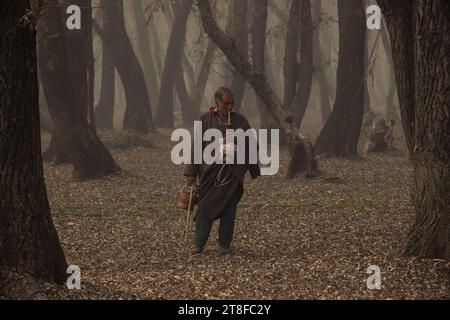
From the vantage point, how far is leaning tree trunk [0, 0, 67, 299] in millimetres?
7137

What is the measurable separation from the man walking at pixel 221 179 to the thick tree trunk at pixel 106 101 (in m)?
20.4

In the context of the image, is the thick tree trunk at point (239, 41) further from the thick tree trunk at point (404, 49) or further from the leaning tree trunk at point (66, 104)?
the thick tree trunk at point (404, 49)

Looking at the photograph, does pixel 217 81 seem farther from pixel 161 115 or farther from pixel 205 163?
pixel 205 163

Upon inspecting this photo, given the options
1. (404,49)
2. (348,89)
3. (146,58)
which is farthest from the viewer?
(146,58)

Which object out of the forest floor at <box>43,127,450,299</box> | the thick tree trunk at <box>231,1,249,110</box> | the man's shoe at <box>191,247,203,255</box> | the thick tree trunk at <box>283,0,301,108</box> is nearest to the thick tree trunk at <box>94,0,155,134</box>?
the thick tree trunk at <box>231,1,249,110</box>

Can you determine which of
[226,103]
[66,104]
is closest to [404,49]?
[226,103]

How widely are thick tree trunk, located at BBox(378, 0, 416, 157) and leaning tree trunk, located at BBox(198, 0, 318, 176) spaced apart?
7444mm

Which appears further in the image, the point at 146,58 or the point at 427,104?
the point at 146,58

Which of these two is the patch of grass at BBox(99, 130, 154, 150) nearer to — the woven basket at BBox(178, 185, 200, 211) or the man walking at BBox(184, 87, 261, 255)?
the woven basket at BBox(178, 185, 200, 211)

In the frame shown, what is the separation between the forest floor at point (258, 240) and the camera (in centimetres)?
804

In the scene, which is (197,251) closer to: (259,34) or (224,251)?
(224,251)

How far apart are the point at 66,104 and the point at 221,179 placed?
7.48 metres

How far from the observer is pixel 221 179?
9.82m

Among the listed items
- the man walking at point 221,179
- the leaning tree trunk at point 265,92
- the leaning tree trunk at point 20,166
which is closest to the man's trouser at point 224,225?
the man walking at point 221,179
